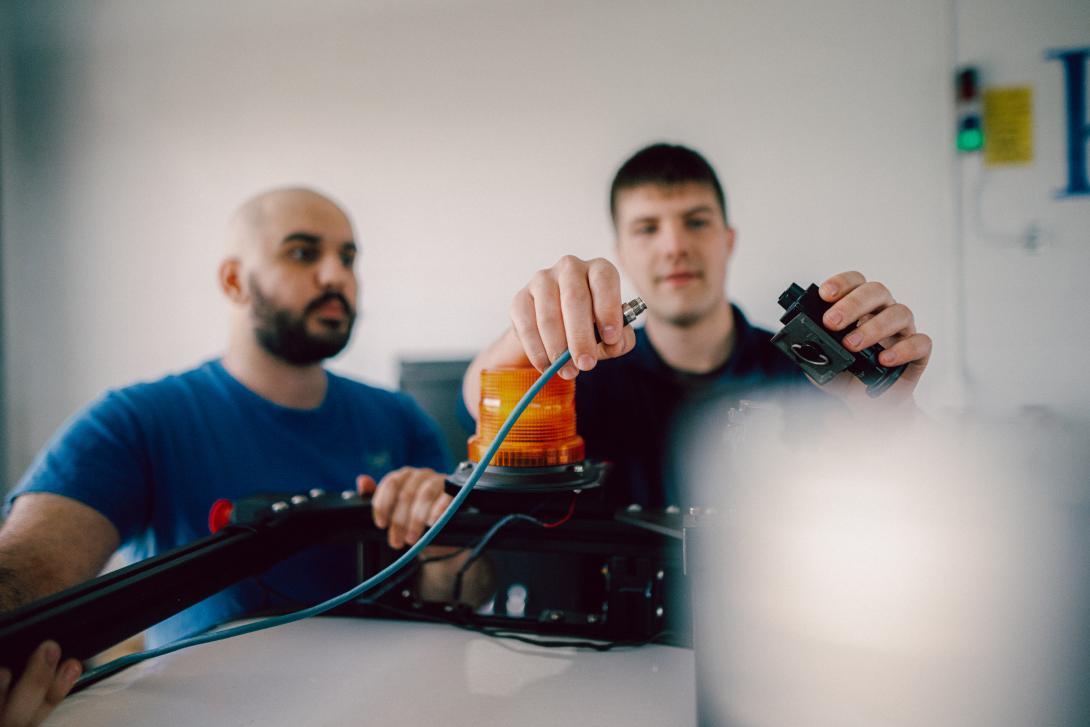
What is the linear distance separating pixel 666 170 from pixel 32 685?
129cm

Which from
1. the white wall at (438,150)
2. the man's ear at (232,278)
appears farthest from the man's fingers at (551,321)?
A: the white wall at (438,150)

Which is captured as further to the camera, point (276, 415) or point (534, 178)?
point (534, 178)

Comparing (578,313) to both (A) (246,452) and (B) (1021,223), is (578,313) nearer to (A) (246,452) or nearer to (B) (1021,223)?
(A) (246,452)

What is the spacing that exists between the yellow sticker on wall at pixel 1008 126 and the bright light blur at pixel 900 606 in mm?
1483

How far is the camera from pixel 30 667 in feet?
1.24

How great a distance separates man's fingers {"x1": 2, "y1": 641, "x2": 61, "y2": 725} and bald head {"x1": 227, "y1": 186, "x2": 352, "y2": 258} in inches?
38.7

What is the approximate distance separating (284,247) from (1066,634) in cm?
130

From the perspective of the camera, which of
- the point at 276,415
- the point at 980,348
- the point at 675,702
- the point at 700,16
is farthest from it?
the point at 700,16

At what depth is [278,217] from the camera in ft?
4.08

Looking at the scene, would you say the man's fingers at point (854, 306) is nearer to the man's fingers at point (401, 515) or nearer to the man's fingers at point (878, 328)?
the man's fingers at point (878, 328)

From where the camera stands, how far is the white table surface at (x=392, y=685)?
1.55 ft

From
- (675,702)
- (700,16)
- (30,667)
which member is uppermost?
(700,16)

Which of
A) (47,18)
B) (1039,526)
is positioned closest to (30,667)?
(1039,526)

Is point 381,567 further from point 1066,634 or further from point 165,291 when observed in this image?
point 165,291
